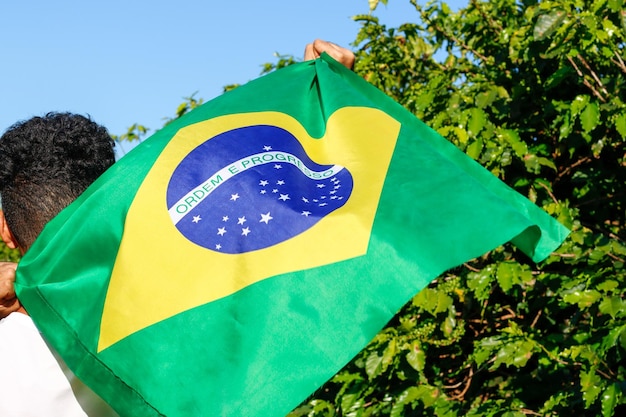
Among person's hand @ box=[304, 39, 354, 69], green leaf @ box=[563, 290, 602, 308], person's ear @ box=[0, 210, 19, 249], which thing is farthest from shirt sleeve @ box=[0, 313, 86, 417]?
green leaf @ box=[563, 290, 602, 308]

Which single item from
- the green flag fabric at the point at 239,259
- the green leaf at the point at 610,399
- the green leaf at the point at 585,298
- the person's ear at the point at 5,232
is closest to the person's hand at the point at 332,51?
the green flag fabric at the point at 239,259

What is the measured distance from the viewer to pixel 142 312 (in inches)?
73.0

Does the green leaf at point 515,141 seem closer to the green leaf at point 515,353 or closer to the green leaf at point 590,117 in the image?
the green leaf at point 590,117

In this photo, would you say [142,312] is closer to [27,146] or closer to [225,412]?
[225,412]

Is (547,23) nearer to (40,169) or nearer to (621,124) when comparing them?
(621,124)

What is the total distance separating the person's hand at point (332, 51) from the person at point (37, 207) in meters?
0.71

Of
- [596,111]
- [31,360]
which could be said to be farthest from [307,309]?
[596,111]

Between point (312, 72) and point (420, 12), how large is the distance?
6.11ft

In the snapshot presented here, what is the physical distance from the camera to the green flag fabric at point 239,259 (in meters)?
1.81

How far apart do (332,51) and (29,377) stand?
1.25 meters

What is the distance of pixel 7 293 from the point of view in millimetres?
1942

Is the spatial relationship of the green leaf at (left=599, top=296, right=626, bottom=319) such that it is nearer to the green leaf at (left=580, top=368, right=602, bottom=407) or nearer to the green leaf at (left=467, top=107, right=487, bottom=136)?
the green leaf at (left=580, top=368, right=602, bottom=407)

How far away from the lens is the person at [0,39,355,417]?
1.79m

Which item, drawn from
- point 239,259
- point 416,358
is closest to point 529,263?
point 416,358
